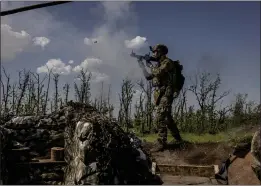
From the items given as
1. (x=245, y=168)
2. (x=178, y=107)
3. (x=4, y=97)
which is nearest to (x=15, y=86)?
(x=4, y=97)

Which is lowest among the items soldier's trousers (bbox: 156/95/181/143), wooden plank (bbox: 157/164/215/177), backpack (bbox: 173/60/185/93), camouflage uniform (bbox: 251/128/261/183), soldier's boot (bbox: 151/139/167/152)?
wooden plank (bbox: 157/164/215/177)

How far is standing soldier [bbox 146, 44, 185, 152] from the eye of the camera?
320 inches

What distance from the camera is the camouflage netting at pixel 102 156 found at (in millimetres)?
4391

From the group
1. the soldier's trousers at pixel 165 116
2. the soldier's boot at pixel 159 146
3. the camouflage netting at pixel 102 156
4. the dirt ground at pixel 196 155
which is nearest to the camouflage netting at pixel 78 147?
the camouflage netting at pixel 102 156

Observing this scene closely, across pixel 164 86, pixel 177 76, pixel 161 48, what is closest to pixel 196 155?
pixel 164 86

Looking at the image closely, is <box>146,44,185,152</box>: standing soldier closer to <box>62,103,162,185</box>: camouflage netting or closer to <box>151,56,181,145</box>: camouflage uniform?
<box>151,56,181,145</box>: camouflage uniform

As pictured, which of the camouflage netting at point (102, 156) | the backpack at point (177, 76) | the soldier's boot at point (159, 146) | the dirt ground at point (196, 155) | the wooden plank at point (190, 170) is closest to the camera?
the camouflage netting at point (102, 156)

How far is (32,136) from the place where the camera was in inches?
225

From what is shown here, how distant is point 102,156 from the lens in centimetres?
446

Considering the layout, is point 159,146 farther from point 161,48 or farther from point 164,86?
point 161,48

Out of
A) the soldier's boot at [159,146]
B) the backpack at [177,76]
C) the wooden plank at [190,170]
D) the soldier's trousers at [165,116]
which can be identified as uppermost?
the backpack at [177,76]

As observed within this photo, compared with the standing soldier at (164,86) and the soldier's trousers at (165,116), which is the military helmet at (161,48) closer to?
the standing soldier at (164,86)

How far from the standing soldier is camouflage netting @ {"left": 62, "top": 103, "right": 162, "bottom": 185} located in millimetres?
2856

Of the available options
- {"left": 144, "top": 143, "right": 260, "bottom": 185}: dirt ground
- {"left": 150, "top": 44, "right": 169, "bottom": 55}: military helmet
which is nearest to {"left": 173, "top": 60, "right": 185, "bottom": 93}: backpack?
{"left": 150, "top": 44, "right": 169, "bottom": 55}: military helmet
